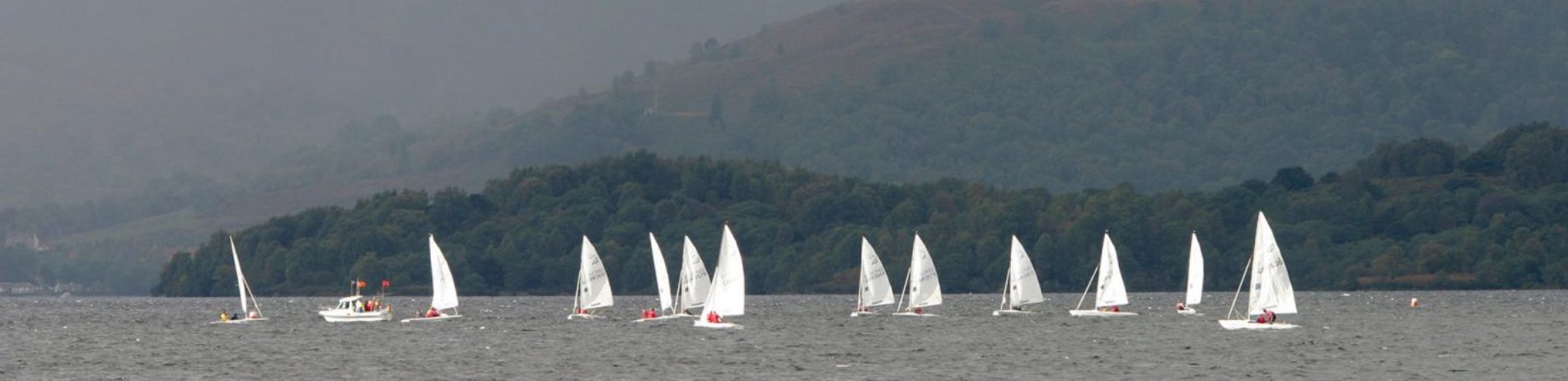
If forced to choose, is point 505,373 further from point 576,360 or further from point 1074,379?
point 1074,379

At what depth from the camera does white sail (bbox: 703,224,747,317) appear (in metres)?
155

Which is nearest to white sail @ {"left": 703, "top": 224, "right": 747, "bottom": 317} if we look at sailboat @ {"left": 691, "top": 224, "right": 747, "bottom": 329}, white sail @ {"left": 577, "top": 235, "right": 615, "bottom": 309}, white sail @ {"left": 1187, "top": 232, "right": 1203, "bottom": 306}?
sailboat @ {"left": 691, "top": 224, "right": 747, "bottom": 329}

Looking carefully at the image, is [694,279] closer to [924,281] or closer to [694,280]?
[694,280]

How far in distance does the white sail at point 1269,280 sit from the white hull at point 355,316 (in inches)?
2802

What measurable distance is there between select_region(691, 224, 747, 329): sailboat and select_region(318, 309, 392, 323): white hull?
1477 inches

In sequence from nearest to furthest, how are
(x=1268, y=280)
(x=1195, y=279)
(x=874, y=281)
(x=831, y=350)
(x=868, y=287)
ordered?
(x=831, y=350), (x=1268, y=280), (x=1195, y=279), (x=874, y=281), (x=868, y=287)

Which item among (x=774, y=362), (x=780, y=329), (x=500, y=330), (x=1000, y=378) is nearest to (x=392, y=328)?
(x=500, y=330)

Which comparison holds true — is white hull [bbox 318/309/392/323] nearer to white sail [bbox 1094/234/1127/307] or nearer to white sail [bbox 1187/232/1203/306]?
white sail [bbox 1094/234/1127/307]

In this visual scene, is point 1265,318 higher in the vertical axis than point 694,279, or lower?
lower

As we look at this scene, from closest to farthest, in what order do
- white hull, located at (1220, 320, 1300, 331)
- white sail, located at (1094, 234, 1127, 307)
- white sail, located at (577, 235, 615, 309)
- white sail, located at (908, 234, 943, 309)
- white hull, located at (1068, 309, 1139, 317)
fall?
1. white hull, located at (1220, 320, 1300, 331)
2. white sail, located at (577, 235, 615, 309)
3. white sail, located at (1094, 234, 1127, 307)
4. white sail, located at (908, 234, 943, 309)
5. white hull, located at (1068, 309, 1139, 317)

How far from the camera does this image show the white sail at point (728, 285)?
155 m

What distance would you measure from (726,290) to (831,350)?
1629 centimetres

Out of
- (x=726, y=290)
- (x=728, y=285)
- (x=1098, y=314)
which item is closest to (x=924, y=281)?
(x=1098, y=314)

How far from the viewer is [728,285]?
517ft
